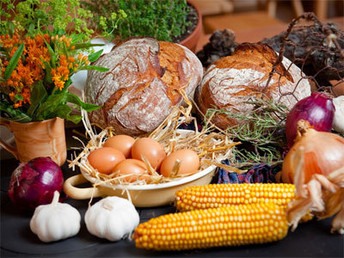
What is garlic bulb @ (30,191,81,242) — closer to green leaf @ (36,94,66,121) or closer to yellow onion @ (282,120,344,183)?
green leaf @ (36,94,66,121)

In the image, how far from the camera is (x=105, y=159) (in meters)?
1.25

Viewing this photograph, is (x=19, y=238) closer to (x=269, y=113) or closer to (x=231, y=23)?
(x=269, y=113)

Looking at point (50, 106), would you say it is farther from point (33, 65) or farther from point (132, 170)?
point (132, 170)

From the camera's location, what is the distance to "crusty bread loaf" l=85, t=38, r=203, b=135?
4.87 ft

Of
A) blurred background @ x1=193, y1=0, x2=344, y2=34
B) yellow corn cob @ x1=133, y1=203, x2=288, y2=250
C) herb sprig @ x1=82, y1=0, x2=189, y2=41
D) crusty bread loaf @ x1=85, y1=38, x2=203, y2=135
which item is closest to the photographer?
yellow corn cob @ x1=133, y1=203, x2=288, y2=250

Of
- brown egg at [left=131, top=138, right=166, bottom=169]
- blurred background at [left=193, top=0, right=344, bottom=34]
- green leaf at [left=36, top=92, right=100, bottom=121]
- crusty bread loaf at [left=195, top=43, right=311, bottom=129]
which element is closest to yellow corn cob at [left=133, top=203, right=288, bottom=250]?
brown egg at [left=131, top=138, right=166, bottom=169]

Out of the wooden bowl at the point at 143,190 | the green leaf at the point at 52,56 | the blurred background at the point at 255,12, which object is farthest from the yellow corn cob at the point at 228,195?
the blurred background at the point at 255,12

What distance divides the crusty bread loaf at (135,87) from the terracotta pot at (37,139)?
21 centimetres

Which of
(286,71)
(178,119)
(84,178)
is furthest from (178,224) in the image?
(286,71)

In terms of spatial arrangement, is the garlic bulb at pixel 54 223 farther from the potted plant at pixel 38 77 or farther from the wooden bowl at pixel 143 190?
the potted plant at pixel 38 77

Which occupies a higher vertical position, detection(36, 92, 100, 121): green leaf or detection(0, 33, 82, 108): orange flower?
detection(0, 33, 82, 108): orange flower

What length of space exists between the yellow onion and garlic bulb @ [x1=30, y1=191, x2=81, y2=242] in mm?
559

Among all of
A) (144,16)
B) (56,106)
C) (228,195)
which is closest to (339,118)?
(228,195)

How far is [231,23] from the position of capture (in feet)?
11.2
